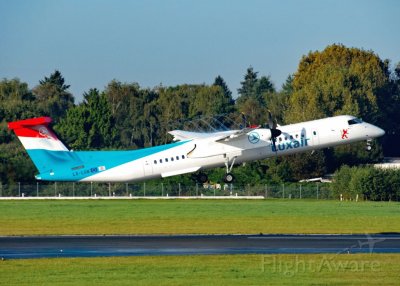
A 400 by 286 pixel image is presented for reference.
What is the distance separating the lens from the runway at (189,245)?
1574 inches

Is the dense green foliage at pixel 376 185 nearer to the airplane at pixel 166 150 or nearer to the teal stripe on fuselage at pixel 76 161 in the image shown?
the airplane at pixel 166 150

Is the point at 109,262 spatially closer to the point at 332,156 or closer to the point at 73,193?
the point at 73,193

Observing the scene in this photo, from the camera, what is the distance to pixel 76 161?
236 feet

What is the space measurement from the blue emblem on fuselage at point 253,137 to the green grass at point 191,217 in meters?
4.43

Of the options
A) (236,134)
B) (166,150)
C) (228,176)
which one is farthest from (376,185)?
(166,150)

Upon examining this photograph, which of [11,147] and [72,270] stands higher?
[11,147]

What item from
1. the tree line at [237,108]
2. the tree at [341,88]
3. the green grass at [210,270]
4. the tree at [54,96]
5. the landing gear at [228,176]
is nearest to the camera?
the green grass at [210,270]

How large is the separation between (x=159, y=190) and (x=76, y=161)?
16.0m

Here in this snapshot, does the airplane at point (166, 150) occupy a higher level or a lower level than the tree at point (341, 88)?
lower

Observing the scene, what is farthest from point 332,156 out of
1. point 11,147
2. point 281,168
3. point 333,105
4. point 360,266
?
point 360,266

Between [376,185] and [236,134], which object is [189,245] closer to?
[236,134]

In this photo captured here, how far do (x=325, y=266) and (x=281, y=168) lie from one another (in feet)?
213

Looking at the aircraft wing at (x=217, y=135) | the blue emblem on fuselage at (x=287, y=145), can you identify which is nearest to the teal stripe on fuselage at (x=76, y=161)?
the aircraft wing at (x=217, y=135)

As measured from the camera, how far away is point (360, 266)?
35438 millimetres
